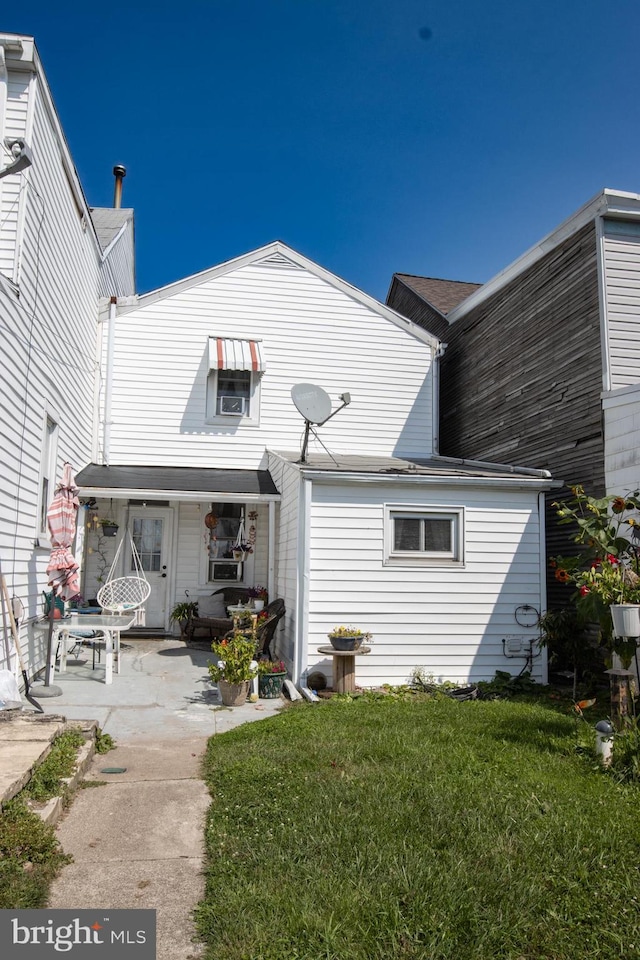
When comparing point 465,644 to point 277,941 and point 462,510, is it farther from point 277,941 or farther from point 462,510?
point 277,941

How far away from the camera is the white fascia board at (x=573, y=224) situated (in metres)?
9.67

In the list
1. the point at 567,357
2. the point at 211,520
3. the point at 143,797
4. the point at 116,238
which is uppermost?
the point at 116,238

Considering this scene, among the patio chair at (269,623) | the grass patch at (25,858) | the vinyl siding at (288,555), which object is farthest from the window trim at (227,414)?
the grass patch at (25,858)

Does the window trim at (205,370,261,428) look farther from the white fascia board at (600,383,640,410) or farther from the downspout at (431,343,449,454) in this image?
the white fascia board at (600,383,640,410)

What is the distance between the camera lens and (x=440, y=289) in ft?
57.2

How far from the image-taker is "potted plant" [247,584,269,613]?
34.3ft

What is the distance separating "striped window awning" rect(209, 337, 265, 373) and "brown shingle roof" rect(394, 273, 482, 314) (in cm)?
525

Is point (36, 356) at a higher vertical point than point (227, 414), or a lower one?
lower

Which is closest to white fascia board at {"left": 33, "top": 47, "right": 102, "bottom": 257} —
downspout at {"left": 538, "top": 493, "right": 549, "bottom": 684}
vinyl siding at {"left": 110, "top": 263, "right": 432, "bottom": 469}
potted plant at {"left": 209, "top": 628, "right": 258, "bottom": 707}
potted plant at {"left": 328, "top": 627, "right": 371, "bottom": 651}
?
vinyl siding at {"left": 110, "top": 263, "right": 432, "bottom": 469}

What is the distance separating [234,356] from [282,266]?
2.38 m

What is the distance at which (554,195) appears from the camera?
458 inches

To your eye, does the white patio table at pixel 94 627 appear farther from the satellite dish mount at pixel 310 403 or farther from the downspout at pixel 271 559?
the satellite dish mount at pixel 310 403

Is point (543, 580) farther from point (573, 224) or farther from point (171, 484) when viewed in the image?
point (171, 484)

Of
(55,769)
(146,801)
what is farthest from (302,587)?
(55,769)
